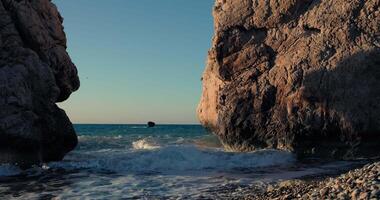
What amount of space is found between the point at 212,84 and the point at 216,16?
630 centimetres

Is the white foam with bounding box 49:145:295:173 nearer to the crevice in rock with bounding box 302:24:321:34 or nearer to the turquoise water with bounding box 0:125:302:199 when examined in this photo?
the turquoise water with bounding box 0:125:302:199

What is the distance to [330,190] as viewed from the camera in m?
11.9

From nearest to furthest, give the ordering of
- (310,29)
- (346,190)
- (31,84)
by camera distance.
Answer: (346,190) < (31,84) < (310,29)

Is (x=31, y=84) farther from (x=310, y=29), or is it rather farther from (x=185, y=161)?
(x=310, y=29)

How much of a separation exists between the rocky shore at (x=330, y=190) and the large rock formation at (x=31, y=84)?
11845 millimetres

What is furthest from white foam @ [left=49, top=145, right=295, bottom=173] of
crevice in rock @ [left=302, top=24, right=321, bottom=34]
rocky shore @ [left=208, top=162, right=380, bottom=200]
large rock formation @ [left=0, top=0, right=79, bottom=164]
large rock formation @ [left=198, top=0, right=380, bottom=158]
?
crevice in rock @ [left=302, top=24, right=321, bottom=34]

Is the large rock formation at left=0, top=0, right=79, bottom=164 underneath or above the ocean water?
above

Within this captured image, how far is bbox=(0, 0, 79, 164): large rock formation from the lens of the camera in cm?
2328

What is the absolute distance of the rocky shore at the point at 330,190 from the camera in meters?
10.9

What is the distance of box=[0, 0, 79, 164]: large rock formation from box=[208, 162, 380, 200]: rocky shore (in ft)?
38.9

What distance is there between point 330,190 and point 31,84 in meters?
17.5

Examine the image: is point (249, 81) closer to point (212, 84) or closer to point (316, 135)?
point (316, 135)

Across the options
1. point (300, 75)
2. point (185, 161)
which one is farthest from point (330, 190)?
point (300, 75)

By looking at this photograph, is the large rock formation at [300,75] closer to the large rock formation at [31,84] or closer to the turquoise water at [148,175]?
the turquoise water at [148,175]
